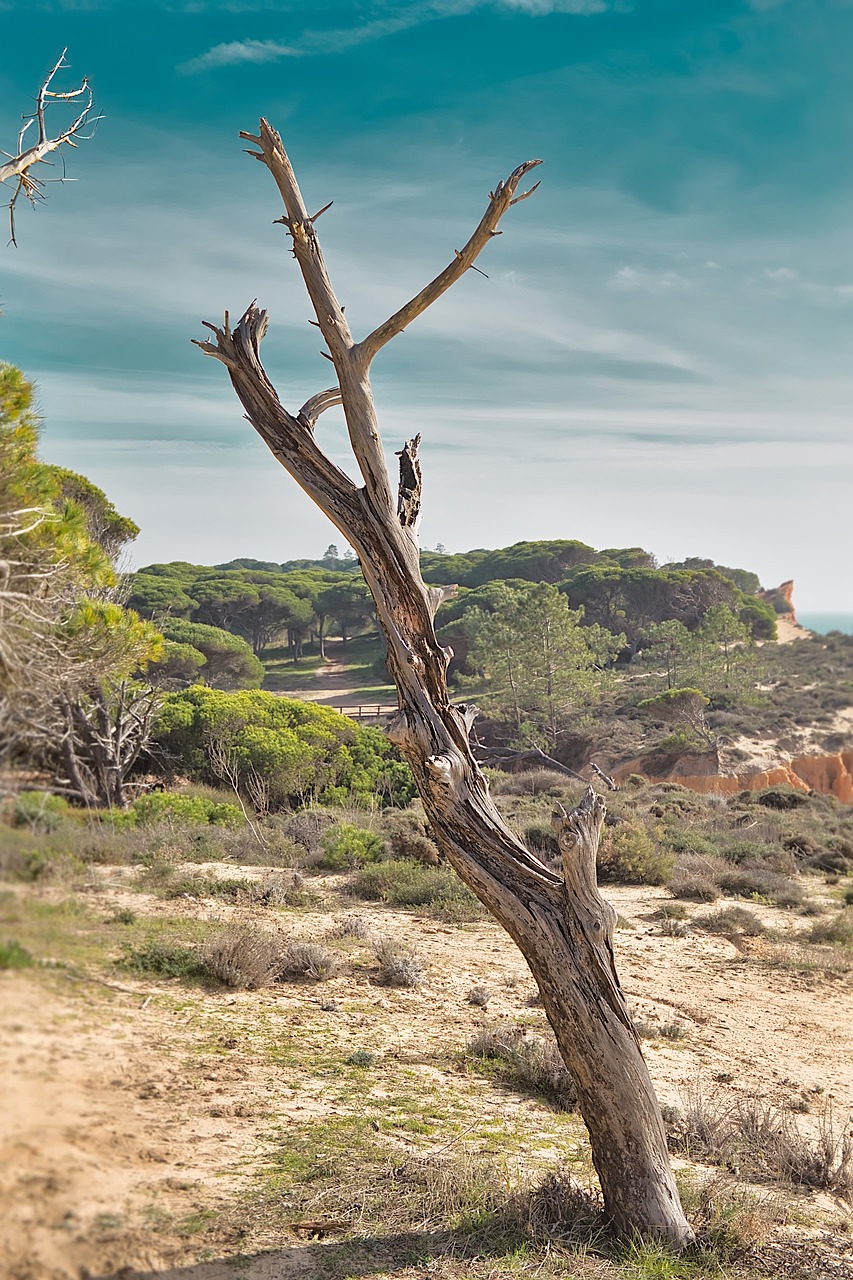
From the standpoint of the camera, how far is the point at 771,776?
30.9 metres

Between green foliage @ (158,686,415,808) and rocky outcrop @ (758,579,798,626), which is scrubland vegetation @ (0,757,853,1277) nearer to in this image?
green foliage @ (158,686,415,808)

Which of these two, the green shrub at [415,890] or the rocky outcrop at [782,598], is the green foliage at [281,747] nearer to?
the green shrub at [415,890]

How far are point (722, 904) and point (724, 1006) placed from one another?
4831 millimetres

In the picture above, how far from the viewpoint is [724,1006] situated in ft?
29.6

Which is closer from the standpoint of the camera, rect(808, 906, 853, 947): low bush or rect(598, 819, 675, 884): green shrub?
rect(808, 906, 853, 947): low bush

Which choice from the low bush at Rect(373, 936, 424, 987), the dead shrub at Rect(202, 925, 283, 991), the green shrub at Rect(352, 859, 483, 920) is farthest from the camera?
the green shrub at Rect(352, 859, 483, 920)

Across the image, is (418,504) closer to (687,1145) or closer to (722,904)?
(687,1145)

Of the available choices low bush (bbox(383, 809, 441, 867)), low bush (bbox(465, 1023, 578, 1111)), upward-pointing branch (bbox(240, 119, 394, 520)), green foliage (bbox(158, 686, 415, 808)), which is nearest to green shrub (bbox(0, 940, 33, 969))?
upward-pointing branch (bbox(240, 119, 394, 520))

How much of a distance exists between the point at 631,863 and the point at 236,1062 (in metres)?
10.4

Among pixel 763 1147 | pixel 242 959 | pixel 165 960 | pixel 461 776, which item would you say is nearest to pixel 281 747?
pixel 242 959

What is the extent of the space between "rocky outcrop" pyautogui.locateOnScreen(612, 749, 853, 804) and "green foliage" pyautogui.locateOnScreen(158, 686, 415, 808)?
1307cm

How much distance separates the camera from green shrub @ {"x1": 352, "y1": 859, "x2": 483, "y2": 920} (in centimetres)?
1121

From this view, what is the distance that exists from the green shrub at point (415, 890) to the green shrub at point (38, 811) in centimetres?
925

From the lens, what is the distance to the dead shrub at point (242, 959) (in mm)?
6773
